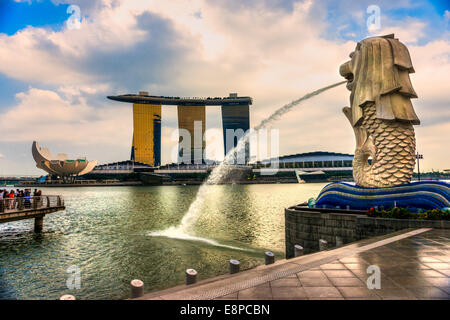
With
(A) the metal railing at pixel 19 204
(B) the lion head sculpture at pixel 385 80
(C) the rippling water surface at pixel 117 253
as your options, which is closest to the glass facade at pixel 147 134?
(C) the rippling water surface at pixel 117 253

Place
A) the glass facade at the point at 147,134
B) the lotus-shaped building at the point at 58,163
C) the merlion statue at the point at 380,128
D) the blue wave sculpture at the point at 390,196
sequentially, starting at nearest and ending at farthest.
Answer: the blue wave sculpture at the point at 390,196 < the merlion statue at the point at 380,128 < the lotus-shaped building at the point at 58,163 < the glass facade at the point at 147,134

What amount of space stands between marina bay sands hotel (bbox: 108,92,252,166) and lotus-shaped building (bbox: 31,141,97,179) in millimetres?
39059

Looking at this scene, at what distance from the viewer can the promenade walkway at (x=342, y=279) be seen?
18.6 feet

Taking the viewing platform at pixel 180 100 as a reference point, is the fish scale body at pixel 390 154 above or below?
below

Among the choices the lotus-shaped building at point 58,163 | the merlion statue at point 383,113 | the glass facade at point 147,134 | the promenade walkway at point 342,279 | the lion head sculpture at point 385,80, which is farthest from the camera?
the glass facade at point 147,134

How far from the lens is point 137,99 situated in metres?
190

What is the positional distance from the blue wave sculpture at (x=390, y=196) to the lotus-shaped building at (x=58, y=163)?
15216 centimetres

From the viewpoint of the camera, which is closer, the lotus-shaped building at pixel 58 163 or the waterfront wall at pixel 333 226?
the waterfront wall at pixel 333 226

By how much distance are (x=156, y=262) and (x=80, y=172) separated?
157 metres

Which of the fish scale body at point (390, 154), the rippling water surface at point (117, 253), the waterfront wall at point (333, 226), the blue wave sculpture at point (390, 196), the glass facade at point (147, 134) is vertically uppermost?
the glass facade at point (147, 134)

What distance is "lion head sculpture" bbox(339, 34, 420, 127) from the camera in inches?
696

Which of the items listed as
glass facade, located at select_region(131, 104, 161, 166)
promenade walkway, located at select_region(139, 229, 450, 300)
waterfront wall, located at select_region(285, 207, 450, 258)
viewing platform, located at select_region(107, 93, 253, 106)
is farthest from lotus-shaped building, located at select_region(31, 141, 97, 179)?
promenade walkway, located at select_region(139, 229, 450, 300)

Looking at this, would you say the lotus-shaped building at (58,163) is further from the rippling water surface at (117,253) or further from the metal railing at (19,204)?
the metal railing at (19,204)

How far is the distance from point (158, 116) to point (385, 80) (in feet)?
605
